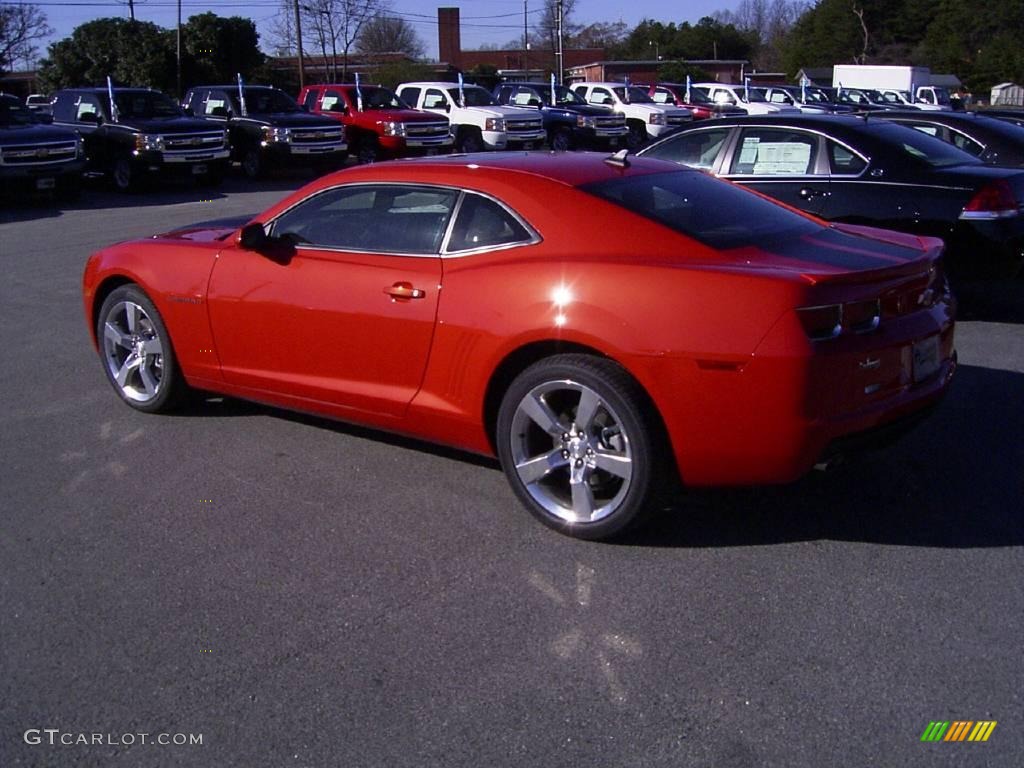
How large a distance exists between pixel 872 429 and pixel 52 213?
17.1 meters

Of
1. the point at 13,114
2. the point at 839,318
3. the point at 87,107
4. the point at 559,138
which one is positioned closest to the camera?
the point at 839,318

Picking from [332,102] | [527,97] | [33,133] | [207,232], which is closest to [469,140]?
[332,102]

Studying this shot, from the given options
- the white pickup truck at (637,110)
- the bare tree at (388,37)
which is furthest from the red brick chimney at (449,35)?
the white pickup truck at (637,110)

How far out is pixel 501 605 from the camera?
13.8 feet

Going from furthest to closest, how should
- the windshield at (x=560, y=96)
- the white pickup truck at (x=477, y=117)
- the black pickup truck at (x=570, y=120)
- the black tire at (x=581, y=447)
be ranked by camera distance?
the windshield at (x=560, y=96) < the black pickup truck at (x=570, y=120) < the white pickup truck at (x=477, y=117) < the black tire at (x=581, y=447)

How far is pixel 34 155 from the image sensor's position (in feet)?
61.9

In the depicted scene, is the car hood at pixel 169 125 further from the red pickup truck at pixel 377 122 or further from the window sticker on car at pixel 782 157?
the window sticker on car at pixel 782 157

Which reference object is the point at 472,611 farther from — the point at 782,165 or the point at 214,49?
the point at 214,49

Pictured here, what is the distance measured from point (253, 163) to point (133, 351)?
17.9 meters

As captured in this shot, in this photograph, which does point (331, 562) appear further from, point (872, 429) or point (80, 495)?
point (872, 429)

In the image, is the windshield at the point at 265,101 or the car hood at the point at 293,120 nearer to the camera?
the car hood at the point at 293,120

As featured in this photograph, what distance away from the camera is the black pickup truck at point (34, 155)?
1861cm

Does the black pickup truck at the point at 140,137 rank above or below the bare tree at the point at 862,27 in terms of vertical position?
below

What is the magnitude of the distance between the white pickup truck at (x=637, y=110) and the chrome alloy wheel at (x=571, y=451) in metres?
27.4
